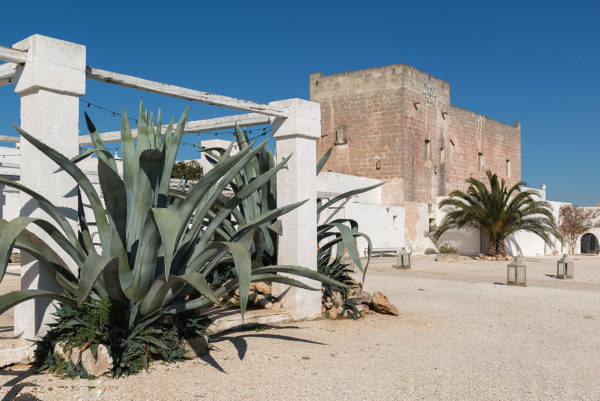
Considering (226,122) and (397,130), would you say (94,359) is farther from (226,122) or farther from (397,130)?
(397,130)

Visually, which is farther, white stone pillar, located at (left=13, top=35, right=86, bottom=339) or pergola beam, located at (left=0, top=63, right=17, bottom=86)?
pergola beam, located at (left=0, top=63, right=17, bottom=86)

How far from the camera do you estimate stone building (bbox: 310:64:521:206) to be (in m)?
22.1

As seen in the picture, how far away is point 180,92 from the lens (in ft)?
16.0

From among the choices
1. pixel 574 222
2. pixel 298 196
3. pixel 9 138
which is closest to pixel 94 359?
pixel 298 196

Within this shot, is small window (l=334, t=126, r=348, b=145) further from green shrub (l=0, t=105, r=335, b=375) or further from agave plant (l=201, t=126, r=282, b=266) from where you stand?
green shrub (l=0, t=105, r=335, b=375)

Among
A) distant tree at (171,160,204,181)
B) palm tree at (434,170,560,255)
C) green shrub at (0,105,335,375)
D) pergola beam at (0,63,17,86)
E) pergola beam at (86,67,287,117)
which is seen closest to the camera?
green shrub at (0,105,335,375)

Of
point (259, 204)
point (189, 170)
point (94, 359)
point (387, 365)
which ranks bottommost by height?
point (387, 365)

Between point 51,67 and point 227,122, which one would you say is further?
point 227,122

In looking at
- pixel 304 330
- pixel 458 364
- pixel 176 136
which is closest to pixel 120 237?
pixel 176 136

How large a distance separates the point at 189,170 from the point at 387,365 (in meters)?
18.8

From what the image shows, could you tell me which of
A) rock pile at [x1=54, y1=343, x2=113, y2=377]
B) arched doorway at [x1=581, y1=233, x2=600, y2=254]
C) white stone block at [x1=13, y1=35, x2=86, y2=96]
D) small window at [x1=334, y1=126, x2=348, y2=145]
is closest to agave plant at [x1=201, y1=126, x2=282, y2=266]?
white stone block at [x1=13, y1=35, x2=86, y2=96]

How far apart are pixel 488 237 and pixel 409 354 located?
17.5m

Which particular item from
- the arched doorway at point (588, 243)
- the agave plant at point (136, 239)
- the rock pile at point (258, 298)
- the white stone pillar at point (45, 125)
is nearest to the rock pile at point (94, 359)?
the agave plant at point (136, 239)

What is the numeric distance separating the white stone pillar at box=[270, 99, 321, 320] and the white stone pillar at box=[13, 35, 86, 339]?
7.27 ft
